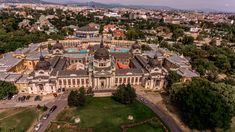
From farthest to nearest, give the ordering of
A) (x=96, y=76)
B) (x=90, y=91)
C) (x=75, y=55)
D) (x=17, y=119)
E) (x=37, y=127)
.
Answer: (x=75, y=55) < (x=96, y=76) < (x=90, y=91) < (x=17, y=119) < (x=37, y=127)

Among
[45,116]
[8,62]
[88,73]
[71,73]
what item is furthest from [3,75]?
[88,73]

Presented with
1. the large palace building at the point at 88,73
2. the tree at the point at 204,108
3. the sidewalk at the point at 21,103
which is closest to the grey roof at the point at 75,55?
the large palace building at the point at 88,73

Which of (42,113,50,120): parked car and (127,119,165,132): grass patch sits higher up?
(42,113,50,120): parked car

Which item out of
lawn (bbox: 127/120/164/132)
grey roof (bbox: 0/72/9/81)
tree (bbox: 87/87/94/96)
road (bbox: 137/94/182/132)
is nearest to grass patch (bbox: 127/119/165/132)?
lawn (bbox: 127/120/164/132)

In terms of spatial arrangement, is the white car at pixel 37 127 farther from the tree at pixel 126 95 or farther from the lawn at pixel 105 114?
the tree at pixel 126 95

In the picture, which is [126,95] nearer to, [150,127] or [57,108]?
[150,127]

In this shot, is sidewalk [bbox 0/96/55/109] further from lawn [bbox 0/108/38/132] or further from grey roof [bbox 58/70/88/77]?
grey roof [bbox 58/70/88/77]

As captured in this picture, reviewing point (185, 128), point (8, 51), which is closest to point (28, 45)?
point (8, 51)
